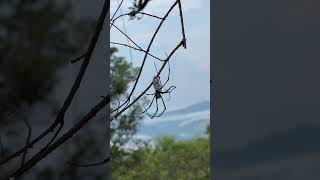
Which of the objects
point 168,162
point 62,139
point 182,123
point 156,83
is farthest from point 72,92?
point 168,162

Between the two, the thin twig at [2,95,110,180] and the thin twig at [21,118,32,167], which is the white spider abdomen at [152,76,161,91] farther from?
the thin twig at [21,118,32,167]

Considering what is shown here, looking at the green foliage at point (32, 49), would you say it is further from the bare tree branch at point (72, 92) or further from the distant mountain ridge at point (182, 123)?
the distant mountain ridge at point (182, 123)

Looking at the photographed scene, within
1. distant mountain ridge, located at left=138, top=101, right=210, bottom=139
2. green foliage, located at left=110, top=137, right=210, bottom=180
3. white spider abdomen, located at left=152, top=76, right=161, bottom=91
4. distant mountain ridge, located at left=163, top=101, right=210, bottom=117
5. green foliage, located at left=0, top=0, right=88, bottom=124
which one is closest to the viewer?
green foliage, located at left=0, top=0, right=88, bottom=124

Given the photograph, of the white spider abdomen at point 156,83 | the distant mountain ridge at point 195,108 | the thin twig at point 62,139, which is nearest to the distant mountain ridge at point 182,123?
the distant mountain ridge at point 195,108

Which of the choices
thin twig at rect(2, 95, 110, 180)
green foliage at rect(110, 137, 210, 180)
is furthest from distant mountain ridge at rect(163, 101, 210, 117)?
thin twig at rect(2, 95, 110, 180)

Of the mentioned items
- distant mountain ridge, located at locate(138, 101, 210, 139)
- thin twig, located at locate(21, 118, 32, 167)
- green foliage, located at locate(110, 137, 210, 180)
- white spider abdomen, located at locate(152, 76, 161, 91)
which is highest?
distant mountain ridge, located at locate(138, 101, 210, 139)

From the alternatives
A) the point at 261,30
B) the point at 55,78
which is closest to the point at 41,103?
the point at 55,78

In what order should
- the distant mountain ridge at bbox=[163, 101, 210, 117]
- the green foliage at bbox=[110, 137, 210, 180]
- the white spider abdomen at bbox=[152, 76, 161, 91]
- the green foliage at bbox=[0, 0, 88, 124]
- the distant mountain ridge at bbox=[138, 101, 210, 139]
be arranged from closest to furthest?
1. the green foliage at bbox=[0, 0, 88, 124]
2. the white spider abdomen at bbox=[152, 76, 161, 91]
3. the distant mountain ridge at bbox=[163, 101, 210, 117]
4. the distant mountain ridge at bbox=[138, 101, 210, 139]
5. the green foliage at bbox=[110, 137, 210, 180]

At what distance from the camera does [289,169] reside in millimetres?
1320

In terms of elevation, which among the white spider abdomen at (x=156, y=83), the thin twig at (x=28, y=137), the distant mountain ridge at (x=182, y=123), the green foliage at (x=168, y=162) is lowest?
the thin twig at (x=28, y=137)

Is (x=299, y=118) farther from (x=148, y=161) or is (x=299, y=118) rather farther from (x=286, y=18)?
(x=148, y=161)

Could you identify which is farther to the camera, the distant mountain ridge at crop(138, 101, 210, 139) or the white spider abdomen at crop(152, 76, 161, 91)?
the distant mountain ridge at crop(138, 101, 210, 139)

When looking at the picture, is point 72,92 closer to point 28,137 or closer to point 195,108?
point 28,137

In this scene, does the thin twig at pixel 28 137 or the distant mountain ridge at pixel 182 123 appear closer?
the thin twig at pixel 28 137
